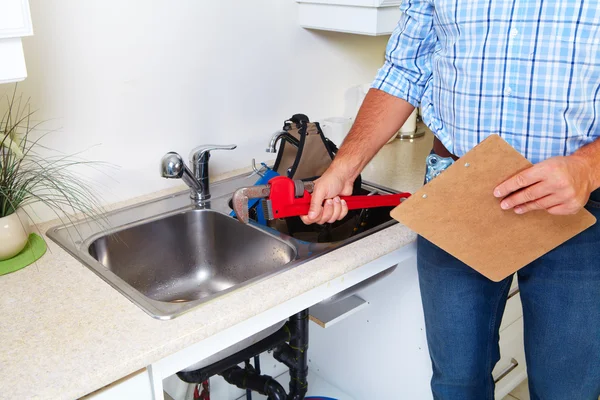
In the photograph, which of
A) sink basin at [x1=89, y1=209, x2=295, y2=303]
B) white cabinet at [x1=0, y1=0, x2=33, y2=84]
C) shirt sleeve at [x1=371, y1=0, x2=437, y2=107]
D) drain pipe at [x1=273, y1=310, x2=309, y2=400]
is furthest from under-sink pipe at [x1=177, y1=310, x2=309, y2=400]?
white cabinet at [x1=0, y1=0, x2=33, y2=84]

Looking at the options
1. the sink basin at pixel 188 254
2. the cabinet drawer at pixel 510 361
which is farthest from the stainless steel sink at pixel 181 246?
the cabinet drawer at pixel 510 361

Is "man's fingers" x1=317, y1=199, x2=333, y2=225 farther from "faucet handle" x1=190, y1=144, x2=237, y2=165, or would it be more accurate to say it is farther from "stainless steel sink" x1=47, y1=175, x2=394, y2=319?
"faucet handle" x1=190, y1=144, x2=237, y2=165

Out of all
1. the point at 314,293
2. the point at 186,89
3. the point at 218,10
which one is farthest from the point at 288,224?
the point at 218,10

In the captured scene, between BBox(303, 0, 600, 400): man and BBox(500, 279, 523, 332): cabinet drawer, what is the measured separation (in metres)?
0.39

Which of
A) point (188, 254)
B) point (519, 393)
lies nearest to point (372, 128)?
point (188, 254)

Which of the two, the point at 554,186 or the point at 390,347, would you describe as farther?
the point at 390,347

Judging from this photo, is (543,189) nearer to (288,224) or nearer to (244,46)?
(288,224)

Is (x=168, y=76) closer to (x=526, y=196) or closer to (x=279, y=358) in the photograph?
(x=279, y=358)

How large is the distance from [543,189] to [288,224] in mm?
644

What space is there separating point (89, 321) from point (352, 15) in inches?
42.9

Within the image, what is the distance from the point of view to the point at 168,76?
148 centimetres

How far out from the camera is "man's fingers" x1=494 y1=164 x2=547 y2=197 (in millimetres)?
892

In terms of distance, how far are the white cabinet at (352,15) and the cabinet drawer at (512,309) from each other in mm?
794

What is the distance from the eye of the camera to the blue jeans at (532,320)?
1053 millimetres
